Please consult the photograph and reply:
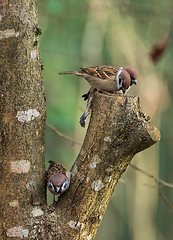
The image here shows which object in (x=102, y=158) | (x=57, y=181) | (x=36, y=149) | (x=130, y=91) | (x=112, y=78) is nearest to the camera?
(x=102, y=158)

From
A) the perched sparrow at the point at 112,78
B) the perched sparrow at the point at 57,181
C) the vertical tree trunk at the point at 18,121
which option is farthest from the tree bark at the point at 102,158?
the perched sparrow at the point at 112,78

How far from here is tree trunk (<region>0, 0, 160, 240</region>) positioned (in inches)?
68.5

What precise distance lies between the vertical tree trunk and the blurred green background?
140 inches

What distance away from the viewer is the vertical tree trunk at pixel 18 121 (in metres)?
1.76

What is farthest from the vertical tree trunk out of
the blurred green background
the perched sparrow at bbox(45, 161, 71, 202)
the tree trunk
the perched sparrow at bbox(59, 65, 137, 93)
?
the blurred green background

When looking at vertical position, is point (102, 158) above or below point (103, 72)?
below

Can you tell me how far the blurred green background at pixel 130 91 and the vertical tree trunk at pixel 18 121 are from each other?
355 cm

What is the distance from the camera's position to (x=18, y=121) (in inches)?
71.1

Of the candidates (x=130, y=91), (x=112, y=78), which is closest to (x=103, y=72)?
(x=112, y=78)

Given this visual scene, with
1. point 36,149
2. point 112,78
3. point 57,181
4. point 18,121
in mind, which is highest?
point 112,78

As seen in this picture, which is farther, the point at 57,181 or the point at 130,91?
the point at 130,91

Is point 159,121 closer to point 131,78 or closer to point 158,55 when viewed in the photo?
point 158,55

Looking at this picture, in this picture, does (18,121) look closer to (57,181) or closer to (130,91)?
(57,181)

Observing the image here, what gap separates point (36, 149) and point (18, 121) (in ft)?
0.75
